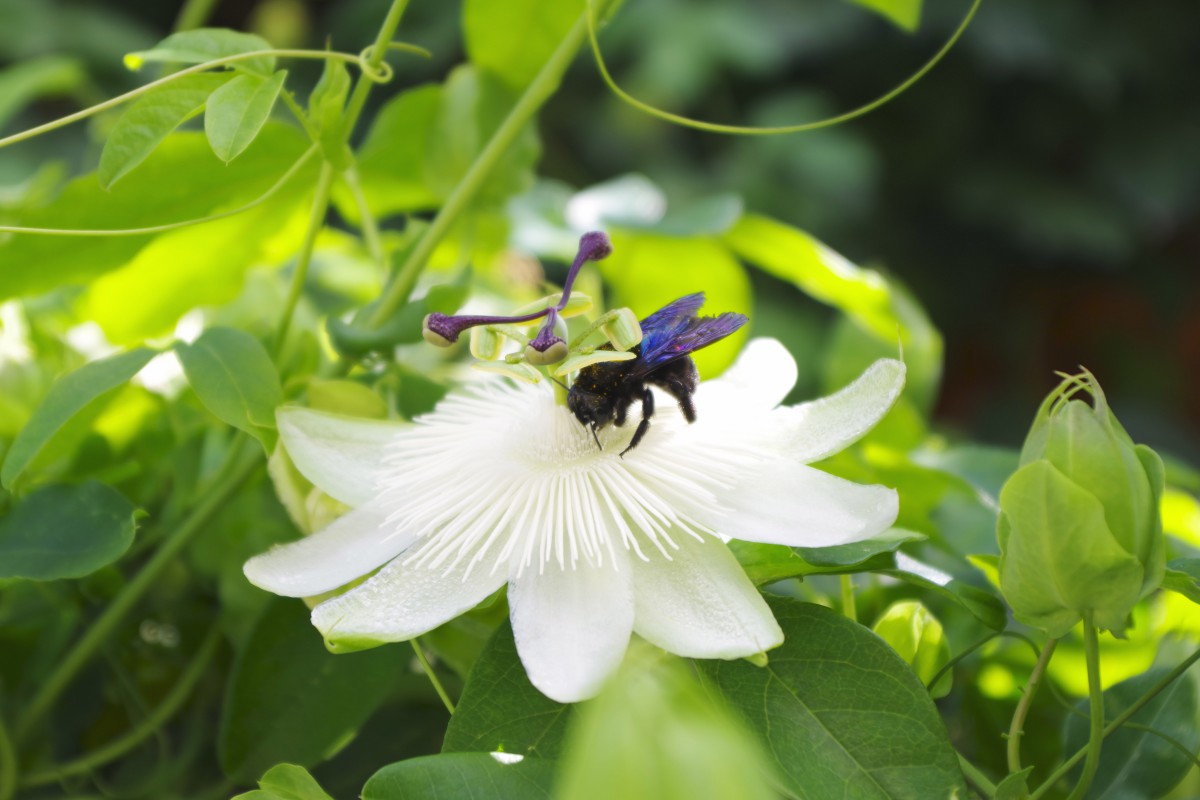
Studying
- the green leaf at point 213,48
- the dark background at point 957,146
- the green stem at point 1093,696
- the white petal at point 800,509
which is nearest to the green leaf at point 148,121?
the green leaf at point 213,48

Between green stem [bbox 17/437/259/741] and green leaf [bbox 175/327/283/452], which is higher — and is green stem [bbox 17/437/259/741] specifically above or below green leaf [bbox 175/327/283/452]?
below

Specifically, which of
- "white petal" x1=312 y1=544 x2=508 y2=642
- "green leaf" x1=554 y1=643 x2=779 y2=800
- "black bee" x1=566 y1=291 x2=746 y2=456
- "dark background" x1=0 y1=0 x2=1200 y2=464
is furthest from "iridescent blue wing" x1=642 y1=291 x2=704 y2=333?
"dark background" x1=0 y1=0 x2=1200 y2=464

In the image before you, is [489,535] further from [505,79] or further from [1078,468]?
[505,79]

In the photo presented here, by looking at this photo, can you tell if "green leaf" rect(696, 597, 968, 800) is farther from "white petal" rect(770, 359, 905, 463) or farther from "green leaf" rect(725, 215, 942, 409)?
"green leaf" rect(725, 215, 942, 409)

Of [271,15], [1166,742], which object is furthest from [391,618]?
[271,15]

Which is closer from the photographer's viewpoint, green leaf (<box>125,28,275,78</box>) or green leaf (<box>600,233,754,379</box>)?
green leaf (<box>125,28,275,78</box>)

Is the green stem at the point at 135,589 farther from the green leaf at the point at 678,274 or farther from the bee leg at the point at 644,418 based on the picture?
the green leaf at the point at 678,274

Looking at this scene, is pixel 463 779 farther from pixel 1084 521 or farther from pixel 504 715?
pixel 1084 521

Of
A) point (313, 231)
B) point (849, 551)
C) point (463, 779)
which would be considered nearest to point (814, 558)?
point (849, 551)
